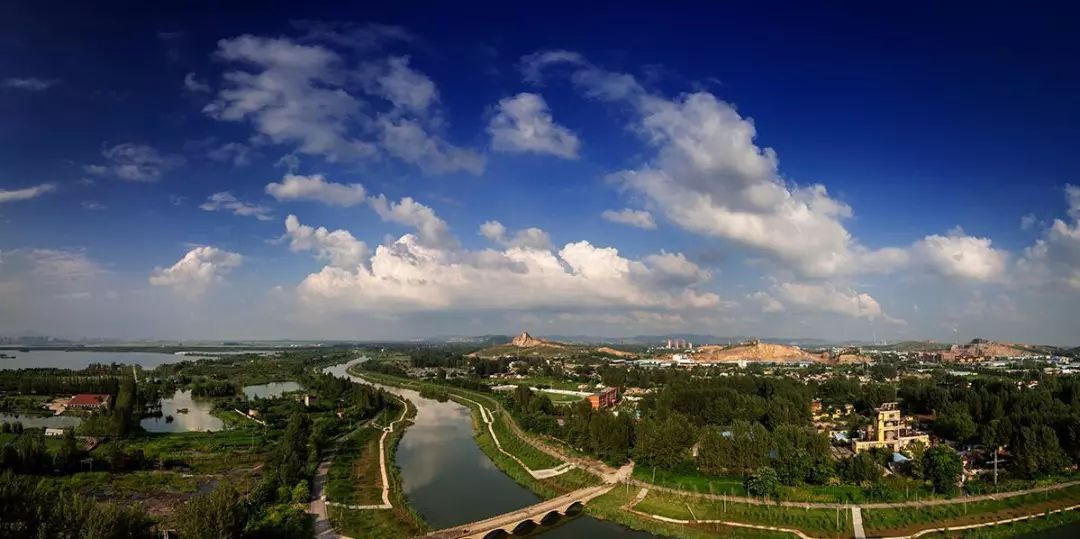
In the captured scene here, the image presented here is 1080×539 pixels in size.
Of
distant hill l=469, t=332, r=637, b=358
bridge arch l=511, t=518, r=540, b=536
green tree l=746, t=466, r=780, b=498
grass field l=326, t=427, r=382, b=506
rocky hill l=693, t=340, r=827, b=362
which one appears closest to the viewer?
bridge arch l=511, t=518, r=540, b=536

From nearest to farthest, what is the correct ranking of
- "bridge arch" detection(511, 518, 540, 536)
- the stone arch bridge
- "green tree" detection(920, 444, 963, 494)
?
the stone arch bridge < "bridge arch" detection(511, 518, 540, 536) < "green tree" detection(920, 444, 963, 494)

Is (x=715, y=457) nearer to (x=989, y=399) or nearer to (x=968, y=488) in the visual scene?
(x=968, y=488)

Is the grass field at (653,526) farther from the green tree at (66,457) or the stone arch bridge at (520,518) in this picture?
the green tree at (66,457)

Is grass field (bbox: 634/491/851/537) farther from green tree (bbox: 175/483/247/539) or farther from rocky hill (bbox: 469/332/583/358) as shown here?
rocky hill (bbox: 469/332/583/358)

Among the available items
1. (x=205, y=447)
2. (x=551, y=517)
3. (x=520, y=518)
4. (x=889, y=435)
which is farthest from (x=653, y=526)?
(x=205, y=447)

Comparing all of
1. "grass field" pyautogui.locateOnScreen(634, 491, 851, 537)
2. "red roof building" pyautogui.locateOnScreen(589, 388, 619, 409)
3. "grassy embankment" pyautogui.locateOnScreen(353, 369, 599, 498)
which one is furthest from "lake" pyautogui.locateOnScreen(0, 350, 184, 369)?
"grass field" pyautogui.locateOnScreen(634, 491, 851, 537)

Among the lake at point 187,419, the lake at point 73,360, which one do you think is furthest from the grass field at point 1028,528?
the lake at point 73,360

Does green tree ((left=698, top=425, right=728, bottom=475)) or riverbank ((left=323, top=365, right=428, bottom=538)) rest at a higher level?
green tree ((left=698, top=425, right=728, bottom=475))

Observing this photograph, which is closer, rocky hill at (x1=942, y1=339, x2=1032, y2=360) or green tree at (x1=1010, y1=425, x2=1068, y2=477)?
green tree at (x1=1010, y1=425, x2=1068, y2=477)
